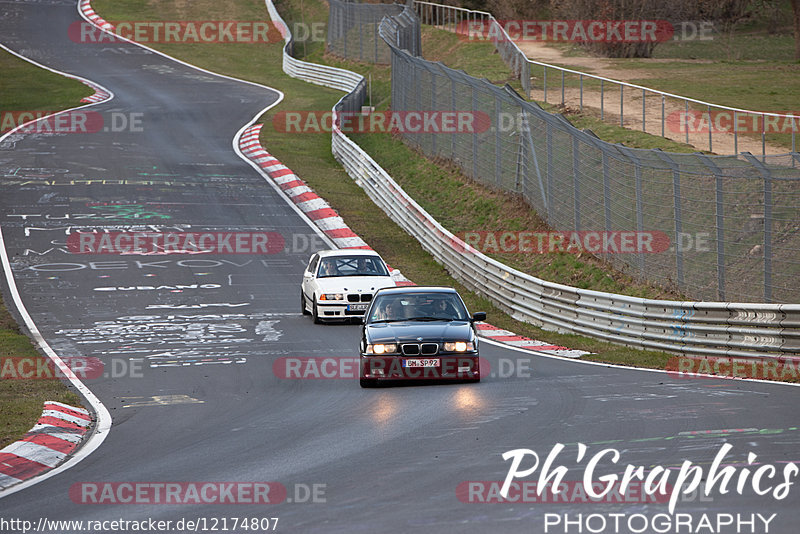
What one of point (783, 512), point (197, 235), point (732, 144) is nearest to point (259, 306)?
point (197, 235)

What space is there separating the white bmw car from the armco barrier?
260cm

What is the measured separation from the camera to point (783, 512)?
25.0 ft

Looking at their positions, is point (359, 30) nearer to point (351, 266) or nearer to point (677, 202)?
point (351, 266)

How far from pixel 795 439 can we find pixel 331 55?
185 ft

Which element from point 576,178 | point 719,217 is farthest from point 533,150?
point 719,217

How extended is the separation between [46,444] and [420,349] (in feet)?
16.4

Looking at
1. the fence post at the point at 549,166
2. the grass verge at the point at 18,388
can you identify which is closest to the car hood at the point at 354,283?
the grass verge at the point at 18,388

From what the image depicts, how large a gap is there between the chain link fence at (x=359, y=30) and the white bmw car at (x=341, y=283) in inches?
1469

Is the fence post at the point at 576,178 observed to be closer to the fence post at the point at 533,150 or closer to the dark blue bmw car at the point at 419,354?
the fence post at the point at 533,150

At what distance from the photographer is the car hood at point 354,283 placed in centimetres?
2134

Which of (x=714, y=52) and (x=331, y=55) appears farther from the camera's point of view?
(x=331, y=55)

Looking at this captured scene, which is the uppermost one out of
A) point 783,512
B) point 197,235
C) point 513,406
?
point 783,512

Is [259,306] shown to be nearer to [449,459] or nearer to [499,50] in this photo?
[449,459]

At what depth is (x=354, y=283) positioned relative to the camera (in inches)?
851
